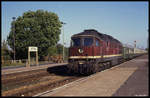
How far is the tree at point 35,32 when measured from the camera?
40.2 metres

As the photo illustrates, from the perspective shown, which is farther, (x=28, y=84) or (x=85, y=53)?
(x=85, y=53)

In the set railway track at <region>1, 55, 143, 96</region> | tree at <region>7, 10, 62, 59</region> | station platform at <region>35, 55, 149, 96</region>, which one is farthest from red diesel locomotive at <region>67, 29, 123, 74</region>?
tree at <region>7, 10, 62, 59</region>

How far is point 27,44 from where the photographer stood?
3956 cm

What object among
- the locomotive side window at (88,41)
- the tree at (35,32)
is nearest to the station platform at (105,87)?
the locomotive side window at (88,41)

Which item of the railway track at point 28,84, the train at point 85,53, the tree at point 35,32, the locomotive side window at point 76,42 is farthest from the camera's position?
the tree at point 35,32

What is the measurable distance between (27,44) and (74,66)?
2465cm

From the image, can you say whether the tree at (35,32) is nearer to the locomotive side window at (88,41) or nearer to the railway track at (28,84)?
the railway track at (28,84)

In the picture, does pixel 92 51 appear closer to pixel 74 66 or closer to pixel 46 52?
pixel 74 66

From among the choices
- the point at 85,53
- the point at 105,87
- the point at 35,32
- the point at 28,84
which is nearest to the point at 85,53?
the point at 85,53

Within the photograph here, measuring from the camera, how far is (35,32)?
4069 cm

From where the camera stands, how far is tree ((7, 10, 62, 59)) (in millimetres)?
40219

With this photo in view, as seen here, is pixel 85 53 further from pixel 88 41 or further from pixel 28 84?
pixel 28 84

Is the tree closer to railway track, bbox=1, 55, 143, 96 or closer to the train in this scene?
railway track, bbox=1, 55, 143, 96

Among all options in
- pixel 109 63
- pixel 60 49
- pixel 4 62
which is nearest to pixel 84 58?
pixel 109 63
